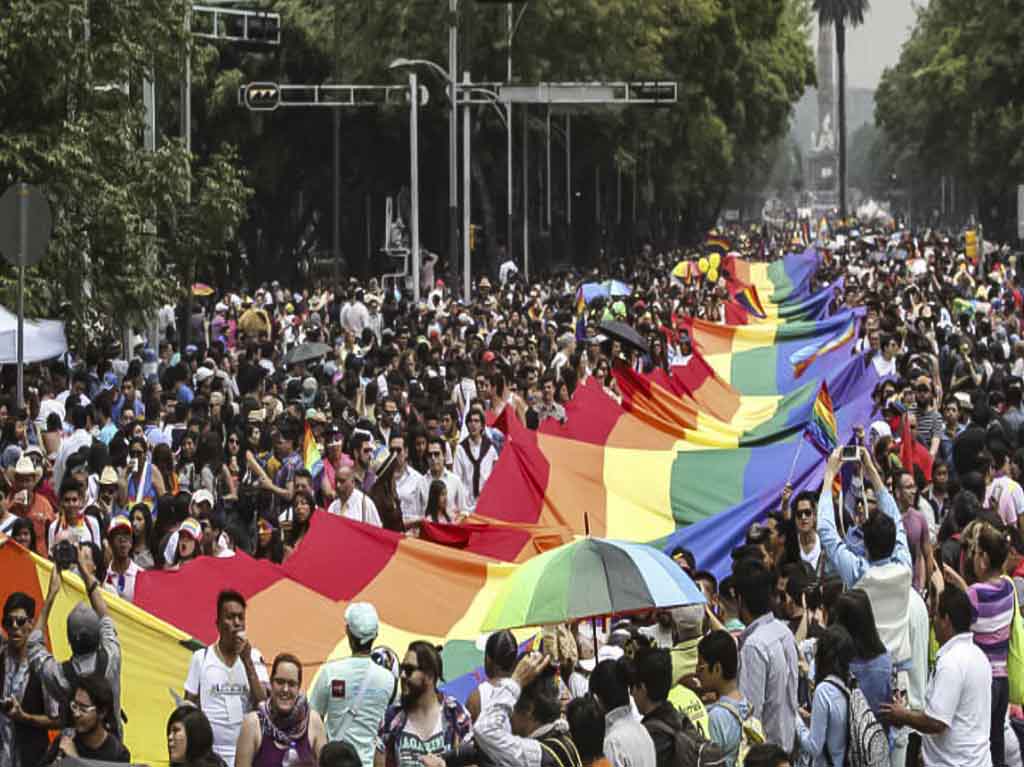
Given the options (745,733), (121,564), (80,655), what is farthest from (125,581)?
(745,733)

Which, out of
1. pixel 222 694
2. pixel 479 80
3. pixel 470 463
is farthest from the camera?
pixel 479 80

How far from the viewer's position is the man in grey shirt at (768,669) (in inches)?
388

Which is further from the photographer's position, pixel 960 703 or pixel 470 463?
pixel 470 463

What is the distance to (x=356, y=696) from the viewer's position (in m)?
9.89

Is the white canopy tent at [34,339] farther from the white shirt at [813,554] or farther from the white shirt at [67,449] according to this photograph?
the white shirt at [813,554]

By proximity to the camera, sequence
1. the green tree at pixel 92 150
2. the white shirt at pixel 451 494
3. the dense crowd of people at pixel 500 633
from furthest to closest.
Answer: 1. the green tree at pixel 92 150
2. the white shirt at pixel 451 494
3. the dense crowd of people at pixel 500 633

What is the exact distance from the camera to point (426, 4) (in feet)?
188

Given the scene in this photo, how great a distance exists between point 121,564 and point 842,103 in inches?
5094

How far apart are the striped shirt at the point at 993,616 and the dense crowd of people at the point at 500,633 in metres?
0.01

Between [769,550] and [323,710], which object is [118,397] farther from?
[323,710]

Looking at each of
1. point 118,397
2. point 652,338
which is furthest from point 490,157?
point 118,397

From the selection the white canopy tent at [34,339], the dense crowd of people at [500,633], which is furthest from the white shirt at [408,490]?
the white canopy tent at [34,339]

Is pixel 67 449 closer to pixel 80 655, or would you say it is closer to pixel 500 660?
pixel 80 655

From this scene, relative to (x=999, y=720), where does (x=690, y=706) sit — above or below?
above
